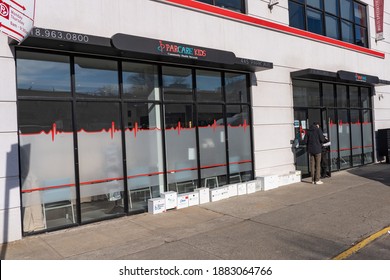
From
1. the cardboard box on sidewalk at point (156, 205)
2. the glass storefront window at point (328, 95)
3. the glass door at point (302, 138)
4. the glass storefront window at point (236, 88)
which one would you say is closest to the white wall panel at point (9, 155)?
the cardboard box on sidewalk at point (156, 205)

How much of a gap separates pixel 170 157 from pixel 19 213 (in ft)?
11.2

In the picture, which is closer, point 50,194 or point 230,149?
point 50,194

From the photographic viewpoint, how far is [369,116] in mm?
14766

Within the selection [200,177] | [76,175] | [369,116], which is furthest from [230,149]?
[369,116]

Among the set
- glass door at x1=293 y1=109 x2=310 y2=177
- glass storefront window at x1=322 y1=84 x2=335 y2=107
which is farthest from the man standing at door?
glass storefront window at x1=322 y1=84 x2=335 y2=107

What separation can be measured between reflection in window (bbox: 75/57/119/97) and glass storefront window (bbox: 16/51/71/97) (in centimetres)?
24

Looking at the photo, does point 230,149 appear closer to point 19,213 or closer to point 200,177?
point 200,177

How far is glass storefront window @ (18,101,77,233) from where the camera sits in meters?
6.26

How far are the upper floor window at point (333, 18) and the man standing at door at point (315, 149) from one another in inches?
144

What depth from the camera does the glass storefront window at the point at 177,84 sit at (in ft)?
27.2

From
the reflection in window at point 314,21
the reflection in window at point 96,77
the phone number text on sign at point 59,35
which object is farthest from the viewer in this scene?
the reflection in window at point 314,21

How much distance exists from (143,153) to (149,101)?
3.83 feet

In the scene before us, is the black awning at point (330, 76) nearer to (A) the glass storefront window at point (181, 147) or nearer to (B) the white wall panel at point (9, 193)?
(A) the glass storefront window at point (181, 147)

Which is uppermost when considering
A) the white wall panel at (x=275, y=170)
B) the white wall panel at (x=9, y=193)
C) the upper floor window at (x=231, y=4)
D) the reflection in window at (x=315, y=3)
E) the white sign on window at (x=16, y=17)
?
the reflection in window at (x=315, y=3)
